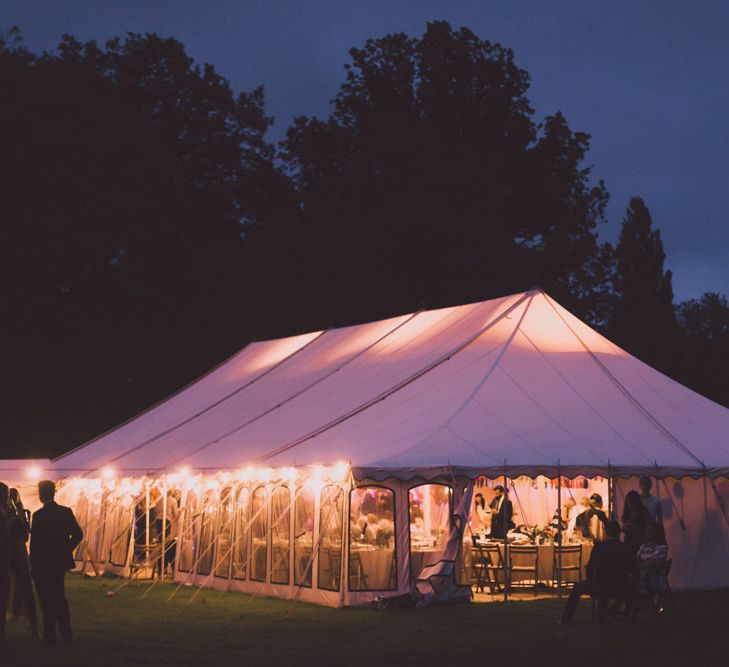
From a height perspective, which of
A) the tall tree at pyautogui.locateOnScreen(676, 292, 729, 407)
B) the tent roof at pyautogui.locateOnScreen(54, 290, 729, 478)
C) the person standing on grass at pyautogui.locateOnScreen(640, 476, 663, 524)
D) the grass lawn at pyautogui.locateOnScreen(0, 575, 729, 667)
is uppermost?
the tall tree at pyautogui.locateOnScreen(676, 292, 729, 407)

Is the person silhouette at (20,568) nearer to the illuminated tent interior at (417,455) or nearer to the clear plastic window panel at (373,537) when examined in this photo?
the illuminated tent interior at (417,455)

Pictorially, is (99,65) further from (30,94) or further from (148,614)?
(148,614)

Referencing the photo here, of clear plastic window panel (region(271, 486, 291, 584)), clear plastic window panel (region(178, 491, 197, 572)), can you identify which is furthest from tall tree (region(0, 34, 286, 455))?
clear plastic window panel (region(271, 486, 291, 584))

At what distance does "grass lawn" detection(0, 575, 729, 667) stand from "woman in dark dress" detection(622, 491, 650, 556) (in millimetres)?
826

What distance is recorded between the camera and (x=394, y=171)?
1555 inches

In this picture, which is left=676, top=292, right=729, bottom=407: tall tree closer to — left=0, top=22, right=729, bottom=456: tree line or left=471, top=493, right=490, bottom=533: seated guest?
left=0, top=22, right=729, bottom=456: tree line

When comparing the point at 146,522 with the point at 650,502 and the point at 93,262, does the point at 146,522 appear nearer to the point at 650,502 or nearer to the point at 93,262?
the point at 650,502

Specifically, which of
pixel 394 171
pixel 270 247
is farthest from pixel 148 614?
pixel 394 171

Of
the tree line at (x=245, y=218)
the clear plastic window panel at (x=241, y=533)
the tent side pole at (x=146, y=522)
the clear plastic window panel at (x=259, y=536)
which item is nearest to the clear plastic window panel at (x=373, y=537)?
the clear plastic window panel at (x=259, y=536)

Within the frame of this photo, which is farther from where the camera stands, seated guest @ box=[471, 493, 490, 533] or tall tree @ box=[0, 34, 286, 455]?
tall tree @ box=[0, 34, 286, 455]

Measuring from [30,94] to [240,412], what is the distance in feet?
50.4

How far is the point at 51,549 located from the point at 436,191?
28250 mm

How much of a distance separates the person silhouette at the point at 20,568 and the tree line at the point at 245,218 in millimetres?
14521

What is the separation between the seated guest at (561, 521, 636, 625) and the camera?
12.1 meters
